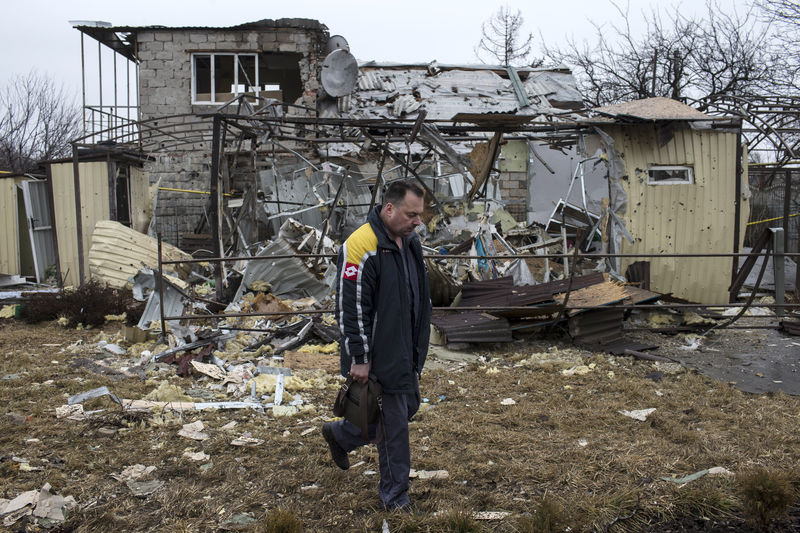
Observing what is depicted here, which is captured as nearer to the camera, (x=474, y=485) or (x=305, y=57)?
(x=474, y=485)

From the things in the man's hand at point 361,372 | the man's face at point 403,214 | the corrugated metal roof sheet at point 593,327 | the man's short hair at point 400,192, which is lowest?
the corrugated metal roof sheet at point 593,327

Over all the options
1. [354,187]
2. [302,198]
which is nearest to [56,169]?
[302,198]

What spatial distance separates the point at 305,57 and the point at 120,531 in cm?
1539

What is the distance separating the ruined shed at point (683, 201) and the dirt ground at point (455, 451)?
368 cm

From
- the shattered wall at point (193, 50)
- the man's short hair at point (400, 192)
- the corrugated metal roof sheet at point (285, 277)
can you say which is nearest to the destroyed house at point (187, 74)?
the shattered wall at point (193, 50)

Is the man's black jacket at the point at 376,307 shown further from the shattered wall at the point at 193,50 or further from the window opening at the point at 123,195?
the shattered wall at the point at 193,50

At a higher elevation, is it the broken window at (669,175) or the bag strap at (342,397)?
the broken window at (669,175)

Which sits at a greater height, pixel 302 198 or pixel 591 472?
pixel 302 198

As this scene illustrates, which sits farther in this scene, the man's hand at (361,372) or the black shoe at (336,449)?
the black shoe at (336,449)

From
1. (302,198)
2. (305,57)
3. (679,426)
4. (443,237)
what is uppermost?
(305,57)

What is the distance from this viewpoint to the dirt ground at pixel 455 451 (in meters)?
3.24

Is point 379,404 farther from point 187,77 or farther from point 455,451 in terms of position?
point 187,77

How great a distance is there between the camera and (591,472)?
3814 mm

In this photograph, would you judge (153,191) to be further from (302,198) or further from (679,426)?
(679,426)
